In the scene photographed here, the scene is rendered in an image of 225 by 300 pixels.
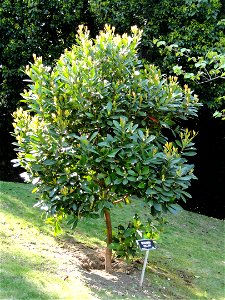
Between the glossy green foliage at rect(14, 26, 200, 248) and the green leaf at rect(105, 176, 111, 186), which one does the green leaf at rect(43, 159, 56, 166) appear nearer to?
the glossy green foliage at rect(14, 26, 200, 248)

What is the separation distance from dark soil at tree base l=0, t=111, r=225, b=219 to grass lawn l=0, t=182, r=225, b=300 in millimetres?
3222

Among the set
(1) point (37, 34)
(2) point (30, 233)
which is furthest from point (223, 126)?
(2) point (30, 233)

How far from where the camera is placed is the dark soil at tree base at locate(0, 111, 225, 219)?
380 inches

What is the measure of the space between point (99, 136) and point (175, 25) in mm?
4968

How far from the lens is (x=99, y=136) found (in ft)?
12.5

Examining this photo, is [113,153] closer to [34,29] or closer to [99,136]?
[99,136]

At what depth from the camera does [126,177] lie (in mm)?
3553

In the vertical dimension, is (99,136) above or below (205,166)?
below

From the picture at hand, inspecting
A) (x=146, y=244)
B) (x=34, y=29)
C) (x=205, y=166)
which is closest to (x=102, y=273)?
(x=146, y=244)

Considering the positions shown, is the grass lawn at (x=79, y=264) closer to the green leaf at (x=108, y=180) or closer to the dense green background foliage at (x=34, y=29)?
the green leaf at (x=108, y=180)

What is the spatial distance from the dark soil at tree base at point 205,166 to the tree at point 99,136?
18.8ft

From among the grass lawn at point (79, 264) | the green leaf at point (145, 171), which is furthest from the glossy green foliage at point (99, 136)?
the grass lawn at point (79, 264)

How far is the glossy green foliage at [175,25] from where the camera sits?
7723mm

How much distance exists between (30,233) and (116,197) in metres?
1.45
